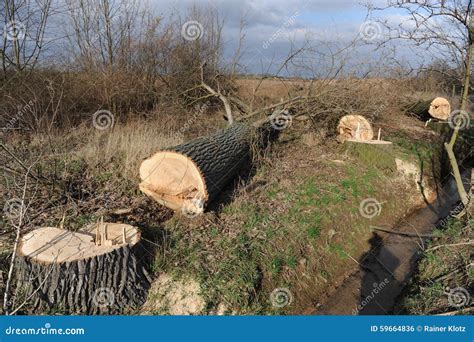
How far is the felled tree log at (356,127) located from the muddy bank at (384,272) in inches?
100

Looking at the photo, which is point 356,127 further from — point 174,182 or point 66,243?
point 66,243

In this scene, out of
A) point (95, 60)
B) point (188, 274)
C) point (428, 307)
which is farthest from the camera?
point (95, 60)

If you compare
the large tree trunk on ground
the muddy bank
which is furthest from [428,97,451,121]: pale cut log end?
the large tree trunk on ground

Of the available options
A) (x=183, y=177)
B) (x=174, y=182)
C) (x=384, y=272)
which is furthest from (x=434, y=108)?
(x=174, y=182)

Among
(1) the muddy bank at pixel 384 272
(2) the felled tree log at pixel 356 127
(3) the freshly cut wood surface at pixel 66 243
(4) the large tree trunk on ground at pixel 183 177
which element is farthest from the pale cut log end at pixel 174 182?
(2) the felled tree log at pixel 356 127

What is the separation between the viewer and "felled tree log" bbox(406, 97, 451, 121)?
38.1 feet

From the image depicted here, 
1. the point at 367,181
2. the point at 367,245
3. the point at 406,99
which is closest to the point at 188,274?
the point at 367,245

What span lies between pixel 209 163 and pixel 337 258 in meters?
2.38

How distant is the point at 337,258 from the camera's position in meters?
5.10

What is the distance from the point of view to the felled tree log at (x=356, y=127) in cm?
890

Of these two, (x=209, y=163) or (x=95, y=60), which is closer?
(x=209, y=163)

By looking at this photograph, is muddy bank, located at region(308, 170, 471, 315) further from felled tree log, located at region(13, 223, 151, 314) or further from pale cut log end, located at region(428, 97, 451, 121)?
pale cut log end, located at region(428, 97, 451, 121)

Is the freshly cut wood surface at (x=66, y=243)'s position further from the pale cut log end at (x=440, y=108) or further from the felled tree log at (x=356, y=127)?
the pale cut log end at (x=440, y=108)

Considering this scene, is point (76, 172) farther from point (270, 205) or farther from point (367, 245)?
point (367, 245)
